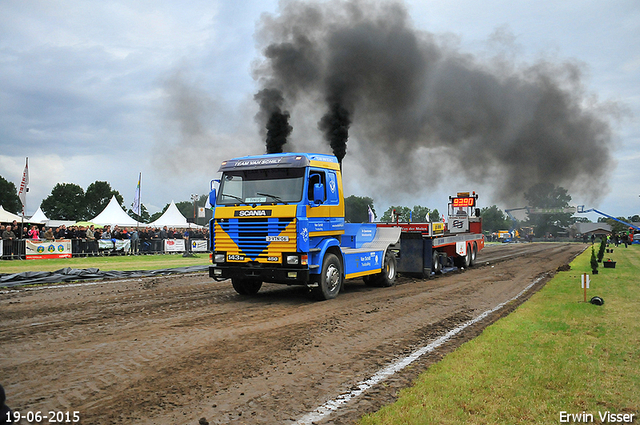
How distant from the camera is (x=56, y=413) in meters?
3.91

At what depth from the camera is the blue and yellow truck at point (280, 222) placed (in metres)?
9.64

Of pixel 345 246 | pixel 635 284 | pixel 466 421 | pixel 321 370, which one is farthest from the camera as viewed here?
pixel 635 284

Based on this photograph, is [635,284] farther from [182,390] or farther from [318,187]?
[182,390]

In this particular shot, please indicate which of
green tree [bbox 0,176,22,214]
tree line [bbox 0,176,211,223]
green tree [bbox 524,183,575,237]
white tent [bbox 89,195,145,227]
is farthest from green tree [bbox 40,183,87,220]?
green tree [bbox 524,183,575,237]

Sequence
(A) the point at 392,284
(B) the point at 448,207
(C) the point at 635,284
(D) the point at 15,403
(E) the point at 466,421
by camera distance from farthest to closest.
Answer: (B) the point at 448,207
(A) the point at 392,284
(C) the point at 635,284
(D) the point at 15,403
(E) the point at 466,421

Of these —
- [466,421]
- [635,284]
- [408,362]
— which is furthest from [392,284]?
[466,421]

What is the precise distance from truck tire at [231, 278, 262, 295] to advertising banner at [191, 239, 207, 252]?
61.8 feet

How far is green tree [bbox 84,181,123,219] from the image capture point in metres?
107

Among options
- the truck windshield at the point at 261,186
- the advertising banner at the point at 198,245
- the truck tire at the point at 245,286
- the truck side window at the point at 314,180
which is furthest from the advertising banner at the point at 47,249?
the truck side window at the point at 314,180

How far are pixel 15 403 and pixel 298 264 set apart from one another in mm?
5967

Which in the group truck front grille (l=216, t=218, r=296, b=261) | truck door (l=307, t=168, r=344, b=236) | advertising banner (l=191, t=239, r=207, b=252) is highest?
truck door (l=307, t=168, r=344, b=236)

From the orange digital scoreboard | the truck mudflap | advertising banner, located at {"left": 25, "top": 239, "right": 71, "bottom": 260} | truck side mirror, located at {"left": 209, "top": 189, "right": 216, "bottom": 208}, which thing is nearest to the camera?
truck side mirror, located at {"left": 209, "top": 189, "right": 216, "bottom": 208}

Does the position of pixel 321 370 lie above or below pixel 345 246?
below

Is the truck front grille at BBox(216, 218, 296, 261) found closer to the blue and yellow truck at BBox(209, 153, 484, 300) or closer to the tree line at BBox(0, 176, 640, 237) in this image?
the blue and yellow truck at BBox(209, 153, 484, 300)
